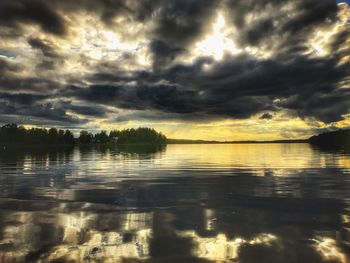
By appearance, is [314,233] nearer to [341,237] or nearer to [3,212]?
[341,237]

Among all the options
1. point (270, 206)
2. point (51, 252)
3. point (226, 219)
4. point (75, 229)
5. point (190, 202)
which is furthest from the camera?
point (190, 202)

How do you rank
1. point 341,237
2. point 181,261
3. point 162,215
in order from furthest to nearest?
1. point 162,215
2. point 341,237
3. point 181,261

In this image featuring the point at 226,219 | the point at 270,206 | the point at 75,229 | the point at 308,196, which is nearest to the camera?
the point at 75,229

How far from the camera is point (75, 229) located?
1254 cm

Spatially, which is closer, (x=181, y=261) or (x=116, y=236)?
(x=181, y=261)

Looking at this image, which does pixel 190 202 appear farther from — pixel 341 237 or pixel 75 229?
pixel 341 237

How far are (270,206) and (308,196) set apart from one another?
4.53 metres

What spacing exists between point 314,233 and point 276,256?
10.6 feet

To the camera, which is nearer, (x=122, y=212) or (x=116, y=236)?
(x=116, y=236)

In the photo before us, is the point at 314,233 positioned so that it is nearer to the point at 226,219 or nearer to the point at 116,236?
the point at 226,219

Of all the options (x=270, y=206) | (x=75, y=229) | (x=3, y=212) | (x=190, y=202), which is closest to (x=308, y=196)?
(x=270, y=206)

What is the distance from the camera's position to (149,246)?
1045 cm

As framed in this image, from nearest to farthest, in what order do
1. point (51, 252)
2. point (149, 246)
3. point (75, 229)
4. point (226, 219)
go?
point (51, 252) < point (149, 246) < point (75, 229) < point (226, 219)

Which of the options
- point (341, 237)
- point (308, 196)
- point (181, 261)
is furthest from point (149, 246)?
point (308, 196)
